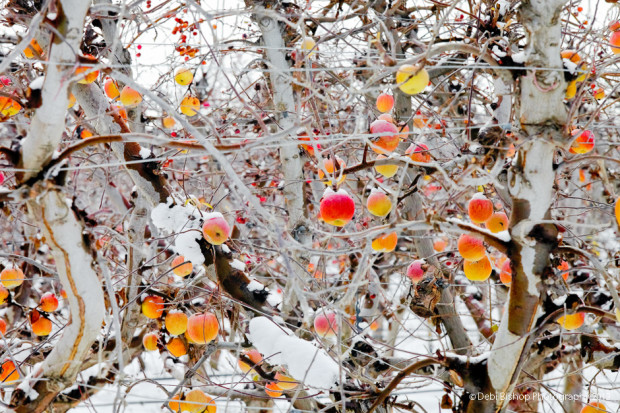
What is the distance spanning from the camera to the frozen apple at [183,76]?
2711 millimetres

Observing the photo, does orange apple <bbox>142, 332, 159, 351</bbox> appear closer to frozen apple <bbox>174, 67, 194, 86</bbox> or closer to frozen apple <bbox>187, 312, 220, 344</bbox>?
frozen apple <bbox>187, 312, 220, 344</bbox>

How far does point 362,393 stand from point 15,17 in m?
2.15

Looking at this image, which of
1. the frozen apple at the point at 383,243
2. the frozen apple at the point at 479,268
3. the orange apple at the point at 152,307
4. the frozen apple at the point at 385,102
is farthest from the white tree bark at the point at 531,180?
the orange apple at the point at 152,307

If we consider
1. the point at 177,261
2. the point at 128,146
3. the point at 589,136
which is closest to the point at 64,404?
the point at 177,261

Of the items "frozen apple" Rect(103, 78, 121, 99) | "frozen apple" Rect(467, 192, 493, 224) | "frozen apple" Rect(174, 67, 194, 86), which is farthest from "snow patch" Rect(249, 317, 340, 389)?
"frozen apple" Rect(103, 78, 121, 99)

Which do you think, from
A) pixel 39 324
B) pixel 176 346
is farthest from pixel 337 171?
pixel 39 324

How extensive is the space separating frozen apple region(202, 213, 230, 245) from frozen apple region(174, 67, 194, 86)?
93 centimetres

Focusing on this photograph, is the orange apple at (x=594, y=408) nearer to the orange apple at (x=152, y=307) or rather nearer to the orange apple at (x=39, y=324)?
the orange apple at (x=152, y=307)

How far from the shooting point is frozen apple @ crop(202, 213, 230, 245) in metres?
2.12

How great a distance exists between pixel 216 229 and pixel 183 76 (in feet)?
3.26

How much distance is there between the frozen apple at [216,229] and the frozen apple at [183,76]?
931mm

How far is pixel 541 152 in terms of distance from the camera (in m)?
1.63

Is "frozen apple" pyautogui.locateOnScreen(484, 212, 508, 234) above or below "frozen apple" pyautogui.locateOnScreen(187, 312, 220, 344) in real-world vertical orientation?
above

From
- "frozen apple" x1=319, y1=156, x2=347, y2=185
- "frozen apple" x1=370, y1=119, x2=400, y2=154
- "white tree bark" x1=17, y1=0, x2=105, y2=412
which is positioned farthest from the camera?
"frozen apple" x1=370, y1=119, x2=400, y2=154
